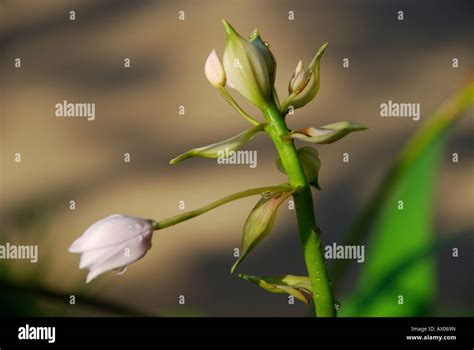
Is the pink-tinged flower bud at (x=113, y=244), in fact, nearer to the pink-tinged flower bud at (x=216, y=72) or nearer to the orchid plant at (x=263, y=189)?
the orchid plant at (x=263, y=189)

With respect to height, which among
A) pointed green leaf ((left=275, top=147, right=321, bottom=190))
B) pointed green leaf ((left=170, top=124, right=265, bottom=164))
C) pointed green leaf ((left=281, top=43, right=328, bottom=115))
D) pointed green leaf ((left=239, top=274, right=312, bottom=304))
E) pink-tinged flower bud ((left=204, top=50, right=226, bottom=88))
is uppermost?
pink-tinged flower bud ((left=204, top=50, right=226, bottom=88))

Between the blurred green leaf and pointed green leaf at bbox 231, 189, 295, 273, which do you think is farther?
the blurred green leaf

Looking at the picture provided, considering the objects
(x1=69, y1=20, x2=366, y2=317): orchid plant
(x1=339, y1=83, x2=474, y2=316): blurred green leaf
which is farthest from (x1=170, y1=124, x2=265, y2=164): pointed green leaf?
(x1=339, y1=83, x2=474, y2=316): blurred green leaf

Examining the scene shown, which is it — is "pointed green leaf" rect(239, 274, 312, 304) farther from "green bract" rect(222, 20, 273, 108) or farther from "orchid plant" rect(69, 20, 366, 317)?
"green bract" rect(222, 20, 273, 108)

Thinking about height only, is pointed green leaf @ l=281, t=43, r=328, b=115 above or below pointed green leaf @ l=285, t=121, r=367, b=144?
above

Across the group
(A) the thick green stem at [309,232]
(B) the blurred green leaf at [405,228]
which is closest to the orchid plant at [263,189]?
(A) the thick green stem at [309,232]
